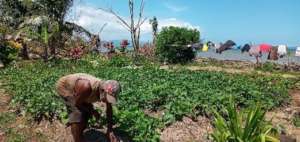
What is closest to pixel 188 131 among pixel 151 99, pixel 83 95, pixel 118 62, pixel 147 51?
pixel 151 99

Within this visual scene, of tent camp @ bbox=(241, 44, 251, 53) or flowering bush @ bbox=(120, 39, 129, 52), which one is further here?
flowering bush @ bbox=(120, 39, 129, 52)

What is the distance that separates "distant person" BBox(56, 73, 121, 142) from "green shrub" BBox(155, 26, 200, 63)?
50.6ft

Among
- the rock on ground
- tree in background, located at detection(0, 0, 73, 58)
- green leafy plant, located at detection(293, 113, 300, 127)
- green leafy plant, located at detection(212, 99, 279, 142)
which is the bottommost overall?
green leafy plant, located at detection(293, 113, 300, 127)

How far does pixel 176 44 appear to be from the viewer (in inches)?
901

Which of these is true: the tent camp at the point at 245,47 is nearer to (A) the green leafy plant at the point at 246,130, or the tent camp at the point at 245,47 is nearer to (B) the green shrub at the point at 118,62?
(B) the green shrub at the point at 118,62

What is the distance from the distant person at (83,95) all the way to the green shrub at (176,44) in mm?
15413

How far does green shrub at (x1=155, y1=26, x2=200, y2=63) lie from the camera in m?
23.0

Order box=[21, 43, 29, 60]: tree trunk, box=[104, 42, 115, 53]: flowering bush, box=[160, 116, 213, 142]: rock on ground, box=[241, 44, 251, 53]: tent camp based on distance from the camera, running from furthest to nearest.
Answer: box=[104, 42, 115, 53]: flowering bush
box=[241, 44, 251, 53]: tent camp
box=[21, 43, 29, 60]: tree trunk
box=[160, 116, 213, 142]: rock on ground

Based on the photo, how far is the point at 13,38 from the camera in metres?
20.4

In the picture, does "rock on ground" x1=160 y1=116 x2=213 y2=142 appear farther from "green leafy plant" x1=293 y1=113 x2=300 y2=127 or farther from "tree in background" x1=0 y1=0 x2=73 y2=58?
"tree in background" x1=0 y1=0 x2=73 y2=58

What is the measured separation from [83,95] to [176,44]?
52.5ft

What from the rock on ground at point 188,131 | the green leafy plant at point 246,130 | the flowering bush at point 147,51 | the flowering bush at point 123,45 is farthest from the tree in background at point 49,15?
the green leafy plant at point 246,130

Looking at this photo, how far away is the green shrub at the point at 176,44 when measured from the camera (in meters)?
23.0

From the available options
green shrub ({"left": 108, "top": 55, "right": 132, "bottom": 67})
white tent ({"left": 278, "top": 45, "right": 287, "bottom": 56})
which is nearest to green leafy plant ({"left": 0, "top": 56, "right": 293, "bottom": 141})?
green shrub ({"left": 108, "top": 55, "right": 132, "bottom": 67})
